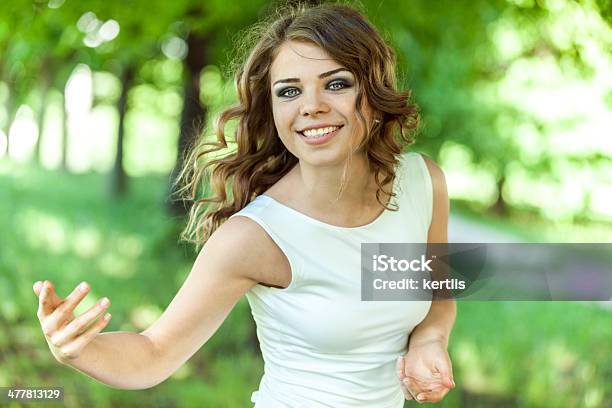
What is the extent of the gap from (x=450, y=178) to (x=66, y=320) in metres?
7.92

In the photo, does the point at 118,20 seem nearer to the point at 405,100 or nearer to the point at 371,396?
the point at 405,100

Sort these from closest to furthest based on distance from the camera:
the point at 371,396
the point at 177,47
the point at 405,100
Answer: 1. the point at 371,396
2. the point at 405,100
3. the point at 177,47

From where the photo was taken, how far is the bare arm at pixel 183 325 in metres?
1.26

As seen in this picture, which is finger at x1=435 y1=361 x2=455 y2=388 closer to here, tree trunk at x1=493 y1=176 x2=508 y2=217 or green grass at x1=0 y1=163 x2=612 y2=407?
green grass at x1=0 y1=163 x2=612 y2=407

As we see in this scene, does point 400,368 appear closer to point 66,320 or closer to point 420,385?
point 420,385

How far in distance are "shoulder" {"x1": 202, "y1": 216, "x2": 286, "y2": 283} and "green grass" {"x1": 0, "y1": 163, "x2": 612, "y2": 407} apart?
2.08 meters

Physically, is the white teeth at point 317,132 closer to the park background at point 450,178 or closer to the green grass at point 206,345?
the park background at point 450,178

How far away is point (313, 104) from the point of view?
4.68 ft

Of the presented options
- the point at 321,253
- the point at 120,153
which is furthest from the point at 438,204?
the point at 120,153

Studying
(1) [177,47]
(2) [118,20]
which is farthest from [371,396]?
(1) [177,47]

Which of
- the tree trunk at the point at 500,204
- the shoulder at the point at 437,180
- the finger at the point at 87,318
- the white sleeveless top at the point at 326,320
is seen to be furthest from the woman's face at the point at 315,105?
the tree trunk at the point at 500,204

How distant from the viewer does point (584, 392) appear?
11.7 ft

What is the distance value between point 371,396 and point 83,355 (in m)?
0.56

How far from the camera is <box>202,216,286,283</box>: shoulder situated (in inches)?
55.4
